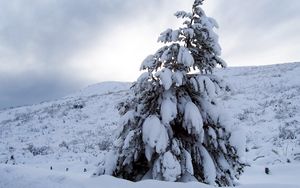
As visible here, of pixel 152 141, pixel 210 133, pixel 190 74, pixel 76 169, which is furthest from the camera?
pixel 76 169

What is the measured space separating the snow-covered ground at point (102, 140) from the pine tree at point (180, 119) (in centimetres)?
52

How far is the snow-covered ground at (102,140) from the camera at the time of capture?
237 inches

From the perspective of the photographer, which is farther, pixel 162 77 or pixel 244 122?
pixel 244 122

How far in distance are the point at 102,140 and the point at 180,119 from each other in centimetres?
1279

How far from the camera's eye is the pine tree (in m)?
6.08

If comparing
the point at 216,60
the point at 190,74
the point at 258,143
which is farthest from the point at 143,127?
the point at 258,143

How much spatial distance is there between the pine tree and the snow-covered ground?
523mm

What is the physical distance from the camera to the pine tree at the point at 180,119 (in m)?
6.08

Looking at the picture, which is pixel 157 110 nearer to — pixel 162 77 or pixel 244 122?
pixel 162 77

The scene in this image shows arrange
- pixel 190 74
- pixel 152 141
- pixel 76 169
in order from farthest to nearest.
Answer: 1. pixel 76 169
2. pixel 190 74
3. pixel 152 141

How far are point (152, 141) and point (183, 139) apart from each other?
2.73ft

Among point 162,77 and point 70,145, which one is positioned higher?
point 162,77

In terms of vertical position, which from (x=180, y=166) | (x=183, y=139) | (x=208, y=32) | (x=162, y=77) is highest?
(x=208, y=32)

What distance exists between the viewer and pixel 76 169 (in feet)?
41.8
